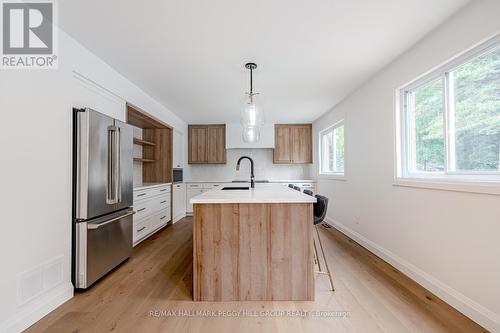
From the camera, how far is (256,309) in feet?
6.36

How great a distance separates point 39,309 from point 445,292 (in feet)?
10.4

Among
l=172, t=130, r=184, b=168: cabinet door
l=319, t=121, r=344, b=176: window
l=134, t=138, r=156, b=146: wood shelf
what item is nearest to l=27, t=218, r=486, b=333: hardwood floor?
l=134, t=138, r=156, b=146: wood shelf

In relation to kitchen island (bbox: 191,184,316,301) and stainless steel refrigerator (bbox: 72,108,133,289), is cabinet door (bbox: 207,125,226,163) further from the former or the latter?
kitchen island (bbox: 191,184,316,301)

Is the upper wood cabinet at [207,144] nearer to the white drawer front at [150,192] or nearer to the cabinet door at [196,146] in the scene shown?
the cabinet door at [196,146]

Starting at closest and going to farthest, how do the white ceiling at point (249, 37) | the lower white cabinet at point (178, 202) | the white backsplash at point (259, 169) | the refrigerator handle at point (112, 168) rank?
1. the white ceiling at point (249, 37)
2. the refrigerator handle at point (112, 168)
3. the lower white cabinet at point (178, 202)
4. the white backsplash at point (259, 169)

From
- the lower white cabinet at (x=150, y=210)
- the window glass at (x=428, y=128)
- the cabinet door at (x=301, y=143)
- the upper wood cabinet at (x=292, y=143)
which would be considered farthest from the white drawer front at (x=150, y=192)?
the window glass at (x=428, y=128)

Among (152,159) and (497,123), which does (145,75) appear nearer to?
(152,159)

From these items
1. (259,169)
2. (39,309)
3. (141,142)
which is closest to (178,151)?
(141,142)

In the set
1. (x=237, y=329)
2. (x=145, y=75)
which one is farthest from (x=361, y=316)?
(x=145, y=75)

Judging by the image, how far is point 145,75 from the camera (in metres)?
3.15

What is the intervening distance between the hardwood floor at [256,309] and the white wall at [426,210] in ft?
0.56

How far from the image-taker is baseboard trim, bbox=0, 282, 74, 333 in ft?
5.33

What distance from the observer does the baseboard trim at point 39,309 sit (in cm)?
163

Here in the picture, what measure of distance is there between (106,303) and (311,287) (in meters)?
1.72
